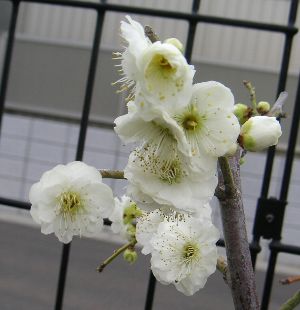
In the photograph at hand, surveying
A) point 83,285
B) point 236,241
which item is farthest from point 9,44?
point 83,285

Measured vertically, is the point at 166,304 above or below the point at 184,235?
below

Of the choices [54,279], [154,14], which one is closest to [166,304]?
[54,279]

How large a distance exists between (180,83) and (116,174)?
115 mm

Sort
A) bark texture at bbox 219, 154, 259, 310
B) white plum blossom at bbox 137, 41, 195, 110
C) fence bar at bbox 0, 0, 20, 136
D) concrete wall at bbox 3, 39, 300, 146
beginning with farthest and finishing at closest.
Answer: concrete wall at bbox 3, 39, 300, 146
fence bar at bbox 0, 0, 20, 136
bark texture at bbox 219, 154, 259, 310
white plum blossom at bbox 137, 41, 195, 110

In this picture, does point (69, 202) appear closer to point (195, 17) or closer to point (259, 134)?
point (259, 134)

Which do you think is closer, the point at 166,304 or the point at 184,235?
the point at 184,235

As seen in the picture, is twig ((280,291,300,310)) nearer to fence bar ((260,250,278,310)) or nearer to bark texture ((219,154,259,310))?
bark texture ((219,154,259,310))

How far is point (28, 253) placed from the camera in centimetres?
530

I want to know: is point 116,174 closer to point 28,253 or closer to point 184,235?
point 184,235

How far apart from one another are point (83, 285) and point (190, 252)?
400 centimetres

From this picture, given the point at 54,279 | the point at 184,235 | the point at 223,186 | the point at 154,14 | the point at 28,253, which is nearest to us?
the point at 223,186

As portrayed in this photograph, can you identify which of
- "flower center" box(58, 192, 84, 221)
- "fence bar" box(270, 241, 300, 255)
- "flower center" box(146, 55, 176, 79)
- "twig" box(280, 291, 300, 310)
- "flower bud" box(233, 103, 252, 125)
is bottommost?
"fence bar" box(270, 241, 300, 255)

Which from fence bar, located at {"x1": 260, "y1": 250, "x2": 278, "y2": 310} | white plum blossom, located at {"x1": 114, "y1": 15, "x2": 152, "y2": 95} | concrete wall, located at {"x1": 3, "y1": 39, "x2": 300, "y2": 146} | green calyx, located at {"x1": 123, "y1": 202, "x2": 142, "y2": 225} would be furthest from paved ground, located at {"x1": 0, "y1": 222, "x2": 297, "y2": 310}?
white plum blossom, located at {"x1": 114, "y1": 15, "x2": 152, "y2": 95}

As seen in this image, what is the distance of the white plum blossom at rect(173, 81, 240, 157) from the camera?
1.41 feet
